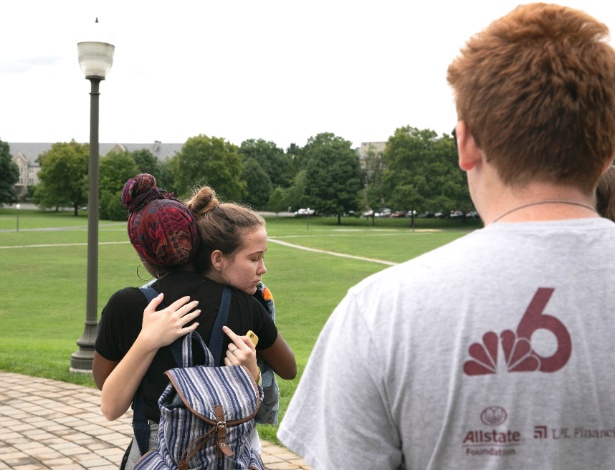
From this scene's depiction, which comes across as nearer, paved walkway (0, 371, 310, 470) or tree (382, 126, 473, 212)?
paved walkway (0, 371, 310, 470)

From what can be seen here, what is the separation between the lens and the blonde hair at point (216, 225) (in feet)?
9.36

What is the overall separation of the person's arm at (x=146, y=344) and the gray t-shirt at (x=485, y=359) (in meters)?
1.13

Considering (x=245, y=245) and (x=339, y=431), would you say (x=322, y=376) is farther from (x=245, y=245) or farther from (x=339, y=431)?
(x=245, y=245)

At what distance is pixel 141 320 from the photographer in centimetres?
263

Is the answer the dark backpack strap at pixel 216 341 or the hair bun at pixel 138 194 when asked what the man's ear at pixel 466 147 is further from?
the hair bun at pixel 138 194

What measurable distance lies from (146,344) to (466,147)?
1.36m

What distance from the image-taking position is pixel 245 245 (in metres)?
2.90

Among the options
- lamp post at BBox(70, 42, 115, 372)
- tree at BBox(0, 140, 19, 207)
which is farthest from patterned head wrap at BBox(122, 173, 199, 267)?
tree at BBox(0, 140, 19, 207)

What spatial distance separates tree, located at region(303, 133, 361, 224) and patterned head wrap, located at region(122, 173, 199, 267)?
→ 95603 millimetres

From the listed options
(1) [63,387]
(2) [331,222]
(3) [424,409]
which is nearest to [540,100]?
(3) [424,409]

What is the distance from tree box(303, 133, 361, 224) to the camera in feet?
332

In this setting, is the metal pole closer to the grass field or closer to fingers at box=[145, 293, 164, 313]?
the grass field

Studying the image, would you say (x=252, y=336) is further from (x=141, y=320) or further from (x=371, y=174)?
(x=371, y=174)

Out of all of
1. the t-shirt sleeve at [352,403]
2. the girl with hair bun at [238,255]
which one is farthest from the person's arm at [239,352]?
the t-shirt sleeve at [352,403]
